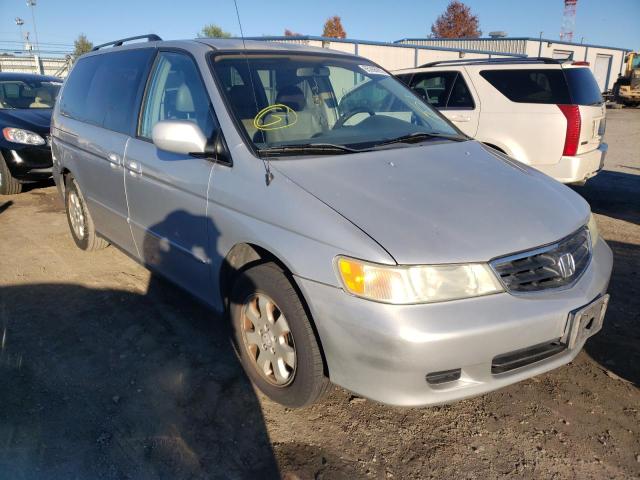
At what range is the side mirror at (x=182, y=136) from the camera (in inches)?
103

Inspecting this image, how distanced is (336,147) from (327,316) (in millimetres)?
1060

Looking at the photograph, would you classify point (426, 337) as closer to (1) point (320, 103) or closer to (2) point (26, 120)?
(1) point (320, 103)

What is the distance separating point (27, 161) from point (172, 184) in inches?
198

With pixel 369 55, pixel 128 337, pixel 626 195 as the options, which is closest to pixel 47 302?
pixel 128 337

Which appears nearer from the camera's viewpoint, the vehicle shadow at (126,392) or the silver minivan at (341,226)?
the silver minivan at (341,226)

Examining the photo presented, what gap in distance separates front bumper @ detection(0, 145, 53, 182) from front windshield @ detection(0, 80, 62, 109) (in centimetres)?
122

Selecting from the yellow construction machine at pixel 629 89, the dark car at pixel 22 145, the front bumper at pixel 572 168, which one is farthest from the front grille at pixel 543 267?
the yellow construction machine at pixel 629 89

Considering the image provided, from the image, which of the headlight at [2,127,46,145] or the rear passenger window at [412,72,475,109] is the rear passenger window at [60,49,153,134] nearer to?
the headlight at [2,127,46,145]

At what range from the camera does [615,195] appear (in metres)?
7.12

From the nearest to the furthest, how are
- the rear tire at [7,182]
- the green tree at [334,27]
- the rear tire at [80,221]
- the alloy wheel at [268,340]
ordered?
the alloy wheel at [268,340] < the rear tire at [80,221] < the rear tire at [7,182] < the green tree at [334,27]

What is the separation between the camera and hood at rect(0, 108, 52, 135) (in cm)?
686

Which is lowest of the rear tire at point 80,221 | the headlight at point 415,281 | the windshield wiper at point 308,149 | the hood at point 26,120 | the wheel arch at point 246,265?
the rear tire at point 80,221

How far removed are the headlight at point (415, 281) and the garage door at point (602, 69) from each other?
4223cm

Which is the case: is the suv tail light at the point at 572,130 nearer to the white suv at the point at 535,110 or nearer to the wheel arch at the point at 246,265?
the white suv at the point at 535,110
